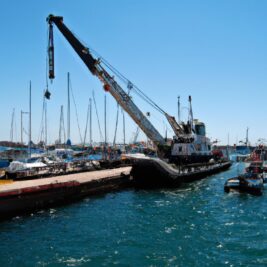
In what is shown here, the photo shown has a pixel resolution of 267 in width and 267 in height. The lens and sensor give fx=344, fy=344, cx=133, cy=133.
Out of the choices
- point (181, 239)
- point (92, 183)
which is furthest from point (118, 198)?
point (181, 239)

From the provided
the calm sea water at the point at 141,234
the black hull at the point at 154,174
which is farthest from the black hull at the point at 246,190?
the black hull at the point at 154,174

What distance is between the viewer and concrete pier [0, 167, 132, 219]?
71.8ft

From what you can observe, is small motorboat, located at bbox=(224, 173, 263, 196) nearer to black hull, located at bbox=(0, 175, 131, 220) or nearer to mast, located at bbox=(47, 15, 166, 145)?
black hull, located at bbox=(0, 175, 131, 220)

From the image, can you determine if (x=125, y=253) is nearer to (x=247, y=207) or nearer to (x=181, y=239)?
(x=181, y=239)

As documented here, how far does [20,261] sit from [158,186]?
915 inches

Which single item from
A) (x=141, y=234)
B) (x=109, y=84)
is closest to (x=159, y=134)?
(x=109, y=84)

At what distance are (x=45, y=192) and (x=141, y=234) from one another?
32.4ft

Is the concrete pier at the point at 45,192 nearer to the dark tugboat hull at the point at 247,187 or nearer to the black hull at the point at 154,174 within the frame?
the black hull at the point at 154,174

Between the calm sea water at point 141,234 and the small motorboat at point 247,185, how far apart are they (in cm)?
280

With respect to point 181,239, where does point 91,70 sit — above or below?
above

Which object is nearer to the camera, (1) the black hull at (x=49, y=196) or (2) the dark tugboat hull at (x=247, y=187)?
(1) the black hull at (x=49, y=196)

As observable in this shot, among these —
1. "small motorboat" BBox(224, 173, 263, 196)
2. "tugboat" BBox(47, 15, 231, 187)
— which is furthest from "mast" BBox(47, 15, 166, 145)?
"small motorboat" BBox(224, 173, 263, 196)

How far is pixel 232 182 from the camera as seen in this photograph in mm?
32125

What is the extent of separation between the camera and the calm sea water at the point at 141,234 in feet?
47.3
